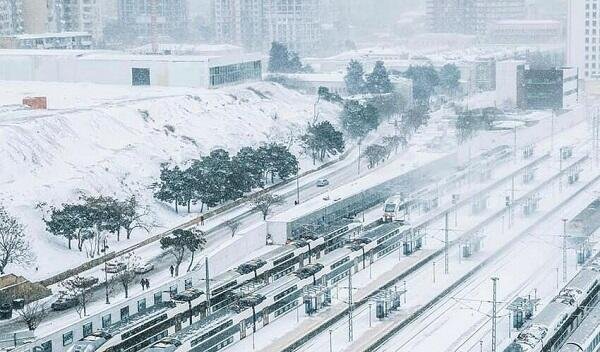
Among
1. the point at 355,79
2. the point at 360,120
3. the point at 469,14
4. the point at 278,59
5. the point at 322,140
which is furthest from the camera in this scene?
the point at 469,14

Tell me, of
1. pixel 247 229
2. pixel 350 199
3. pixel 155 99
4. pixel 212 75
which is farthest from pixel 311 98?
pixel 247 229

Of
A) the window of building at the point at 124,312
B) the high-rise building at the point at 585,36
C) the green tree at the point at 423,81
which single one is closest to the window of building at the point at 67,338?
the window of building at the point at 124,312

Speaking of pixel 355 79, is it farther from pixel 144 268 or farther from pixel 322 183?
pixel 144 268

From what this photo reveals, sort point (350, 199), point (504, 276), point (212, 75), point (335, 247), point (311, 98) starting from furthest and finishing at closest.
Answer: point (311, 98), point (212, 75), point (350, 199), point (335, 247), point (504, 276)

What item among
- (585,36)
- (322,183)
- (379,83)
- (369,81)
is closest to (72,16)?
(369,81)

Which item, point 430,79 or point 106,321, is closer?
point 106,321

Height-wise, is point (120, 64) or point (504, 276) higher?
point (120, 64)

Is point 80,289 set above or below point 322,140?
below

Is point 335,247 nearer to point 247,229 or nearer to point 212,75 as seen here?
point 247,229

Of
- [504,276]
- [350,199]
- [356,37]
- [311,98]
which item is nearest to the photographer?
[504,276]
